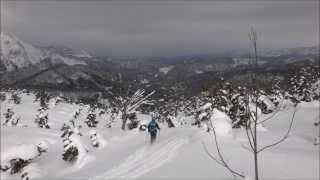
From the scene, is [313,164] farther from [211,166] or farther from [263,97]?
[263,97]

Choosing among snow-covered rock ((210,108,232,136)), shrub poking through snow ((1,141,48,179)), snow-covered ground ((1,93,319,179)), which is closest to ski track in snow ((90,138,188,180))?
snow-covered ground ((1,93,319,179))

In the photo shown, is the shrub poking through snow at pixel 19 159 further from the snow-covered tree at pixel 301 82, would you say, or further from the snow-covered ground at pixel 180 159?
the snow-covered tree at pixel 301 82

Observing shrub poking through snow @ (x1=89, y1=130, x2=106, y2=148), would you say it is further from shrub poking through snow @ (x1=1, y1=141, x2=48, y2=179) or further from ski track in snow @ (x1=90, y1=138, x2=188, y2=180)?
shrub poking through snow @ (x1=1, y1=141, x2=48, y2=179)

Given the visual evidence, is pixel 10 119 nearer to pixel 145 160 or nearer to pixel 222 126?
pixel 222 126

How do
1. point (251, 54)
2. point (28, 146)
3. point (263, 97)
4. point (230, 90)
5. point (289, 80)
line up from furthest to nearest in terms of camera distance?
1. point (289, 80)
2. point (263, 97)
3. point (230, 90)
4. point (28, 146)
5. point (251, 54)

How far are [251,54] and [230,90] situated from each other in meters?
23.0

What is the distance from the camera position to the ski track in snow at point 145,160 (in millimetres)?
17123

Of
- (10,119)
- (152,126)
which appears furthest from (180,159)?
(10,119)

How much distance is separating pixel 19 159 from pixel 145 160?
22.9ft

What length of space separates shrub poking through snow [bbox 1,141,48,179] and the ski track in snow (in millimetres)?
5416

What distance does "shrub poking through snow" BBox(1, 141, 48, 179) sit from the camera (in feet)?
70.4

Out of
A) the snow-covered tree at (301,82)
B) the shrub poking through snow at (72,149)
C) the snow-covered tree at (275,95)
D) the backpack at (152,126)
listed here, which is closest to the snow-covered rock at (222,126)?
the backpack at (152,126)

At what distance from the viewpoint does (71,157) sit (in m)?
23.4

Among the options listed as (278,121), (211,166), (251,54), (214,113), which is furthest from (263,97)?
(251,54)
